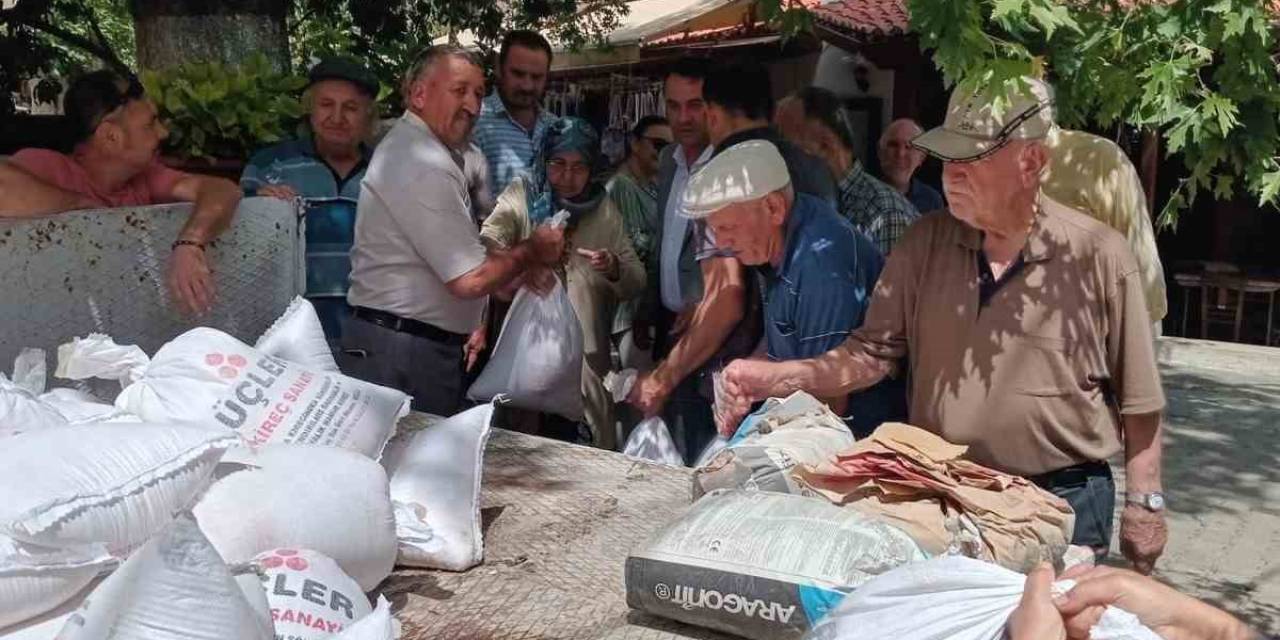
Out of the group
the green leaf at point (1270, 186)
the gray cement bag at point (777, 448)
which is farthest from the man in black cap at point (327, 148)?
the green leaf at point (1270, 186)

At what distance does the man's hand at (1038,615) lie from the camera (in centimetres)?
161

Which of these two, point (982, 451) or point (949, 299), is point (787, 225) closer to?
point (949, 299)

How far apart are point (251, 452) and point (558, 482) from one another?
0.90m

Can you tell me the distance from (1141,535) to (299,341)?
1.93 metres

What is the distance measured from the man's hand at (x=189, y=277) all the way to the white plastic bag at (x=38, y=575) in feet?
4.50

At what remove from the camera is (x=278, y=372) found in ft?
8.91

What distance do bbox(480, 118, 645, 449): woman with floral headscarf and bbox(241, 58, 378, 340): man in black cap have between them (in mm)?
601

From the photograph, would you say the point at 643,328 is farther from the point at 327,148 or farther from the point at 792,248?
the point at 792,248

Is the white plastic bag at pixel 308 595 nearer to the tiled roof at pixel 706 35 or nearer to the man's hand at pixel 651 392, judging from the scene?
the man's hand at pixel 651 392

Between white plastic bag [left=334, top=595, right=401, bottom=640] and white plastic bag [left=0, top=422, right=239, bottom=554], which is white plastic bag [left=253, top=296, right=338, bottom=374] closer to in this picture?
white plastic bag [left=0, top=422, right=239, bottom=554]

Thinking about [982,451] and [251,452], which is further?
[982,451]

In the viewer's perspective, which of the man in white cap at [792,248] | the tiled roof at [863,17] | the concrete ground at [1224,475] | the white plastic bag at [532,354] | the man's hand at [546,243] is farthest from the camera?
the tiled roof at [863,17]

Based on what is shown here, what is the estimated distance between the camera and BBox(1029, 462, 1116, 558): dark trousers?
103 inches

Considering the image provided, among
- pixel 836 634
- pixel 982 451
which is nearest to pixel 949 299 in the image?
pixel 982 451
